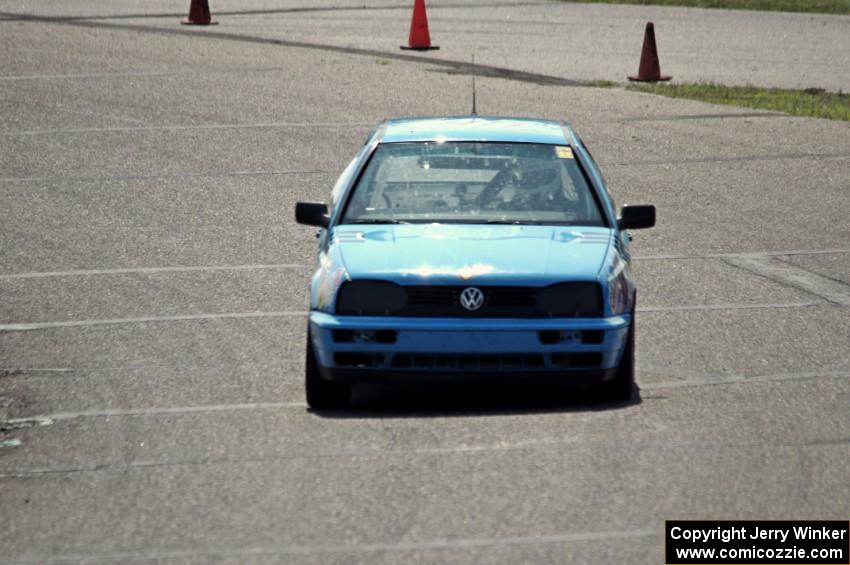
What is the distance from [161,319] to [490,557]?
4.95 meters

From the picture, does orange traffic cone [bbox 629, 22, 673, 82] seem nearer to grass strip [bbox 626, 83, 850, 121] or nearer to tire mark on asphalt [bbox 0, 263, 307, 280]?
grass strip [bbox 626, 83, 850, 121]

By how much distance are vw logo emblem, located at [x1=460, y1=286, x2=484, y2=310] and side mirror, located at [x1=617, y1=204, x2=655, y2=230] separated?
1273 mm

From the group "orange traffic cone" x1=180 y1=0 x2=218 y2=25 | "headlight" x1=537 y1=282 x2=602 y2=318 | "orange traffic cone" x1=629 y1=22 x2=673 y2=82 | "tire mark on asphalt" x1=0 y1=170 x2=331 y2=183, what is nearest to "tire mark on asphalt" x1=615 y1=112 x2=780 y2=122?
"orange traffic cone" x1=629 y1=22 x2=673 y2=82

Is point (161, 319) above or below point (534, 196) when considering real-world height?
below

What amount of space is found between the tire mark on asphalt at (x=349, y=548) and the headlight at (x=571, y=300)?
79.6 inches

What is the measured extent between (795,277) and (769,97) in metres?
10.2

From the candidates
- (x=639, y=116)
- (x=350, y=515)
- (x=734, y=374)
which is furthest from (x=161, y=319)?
(x=639, y=116)

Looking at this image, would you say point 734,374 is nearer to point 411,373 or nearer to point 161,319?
point 411,373

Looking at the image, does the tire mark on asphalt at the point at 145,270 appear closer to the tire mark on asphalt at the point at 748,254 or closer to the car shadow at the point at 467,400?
the tire mark on asphalt at the point at 748,254

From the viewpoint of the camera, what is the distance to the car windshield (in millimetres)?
8898

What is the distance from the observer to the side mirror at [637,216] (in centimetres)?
890

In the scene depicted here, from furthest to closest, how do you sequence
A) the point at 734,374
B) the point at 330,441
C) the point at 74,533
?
1. the point at 734,374
2. the point at 330,441
3. the point at 74,533

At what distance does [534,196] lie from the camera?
905 centimetres

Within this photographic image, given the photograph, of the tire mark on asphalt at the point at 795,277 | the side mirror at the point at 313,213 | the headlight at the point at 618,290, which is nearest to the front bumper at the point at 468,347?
the headlight at the point at 618,290
